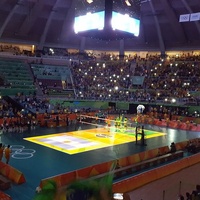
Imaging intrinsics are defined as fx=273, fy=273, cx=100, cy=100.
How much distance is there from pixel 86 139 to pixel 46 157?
264 inches

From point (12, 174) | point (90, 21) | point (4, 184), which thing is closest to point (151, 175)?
point (12, 174)

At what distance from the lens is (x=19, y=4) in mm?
41625

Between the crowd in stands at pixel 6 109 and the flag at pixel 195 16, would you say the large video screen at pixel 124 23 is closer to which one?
the flag at pixel 195 16

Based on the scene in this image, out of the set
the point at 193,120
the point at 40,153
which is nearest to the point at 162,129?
the point at 193,120

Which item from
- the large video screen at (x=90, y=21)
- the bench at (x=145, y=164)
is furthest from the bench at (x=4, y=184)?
the large video screen at (x=90, y=21)

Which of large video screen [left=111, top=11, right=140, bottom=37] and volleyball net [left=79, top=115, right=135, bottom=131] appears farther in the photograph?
volleyball net [left=79, top=115, right=135, bottom=131]

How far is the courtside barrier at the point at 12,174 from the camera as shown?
13.9 m

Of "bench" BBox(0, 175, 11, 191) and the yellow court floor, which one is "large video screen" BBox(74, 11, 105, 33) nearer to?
the yellow court floor

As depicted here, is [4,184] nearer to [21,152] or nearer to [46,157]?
[46,157]

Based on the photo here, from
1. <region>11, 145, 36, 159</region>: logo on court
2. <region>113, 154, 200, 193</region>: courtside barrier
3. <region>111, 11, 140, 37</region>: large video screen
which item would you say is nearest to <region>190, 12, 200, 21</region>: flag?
<region>111, 11, 140, 37</region>: large video screen

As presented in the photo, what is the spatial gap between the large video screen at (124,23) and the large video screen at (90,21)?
27.7 inches

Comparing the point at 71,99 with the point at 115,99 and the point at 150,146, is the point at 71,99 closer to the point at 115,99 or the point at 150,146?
the point at 115,99

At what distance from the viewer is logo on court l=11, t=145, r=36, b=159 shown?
18795 mm

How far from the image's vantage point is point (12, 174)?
14.2 m
